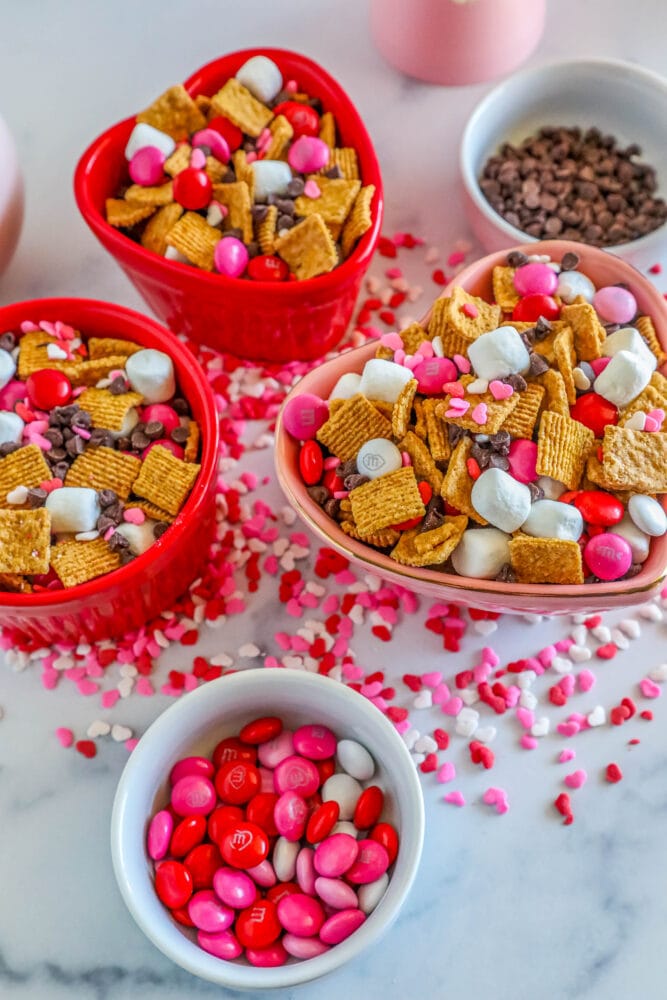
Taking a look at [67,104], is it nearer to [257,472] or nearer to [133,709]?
[257,472]

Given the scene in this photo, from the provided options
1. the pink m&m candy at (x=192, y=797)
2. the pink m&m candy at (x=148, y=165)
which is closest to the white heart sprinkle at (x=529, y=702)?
the pink m&m candy at (x=192, y=797)

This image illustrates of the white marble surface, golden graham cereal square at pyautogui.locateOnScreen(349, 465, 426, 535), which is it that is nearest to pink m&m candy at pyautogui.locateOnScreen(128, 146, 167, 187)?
the white marble surface

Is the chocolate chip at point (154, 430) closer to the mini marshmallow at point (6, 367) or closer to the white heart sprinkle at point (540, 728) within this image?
the mini marshmallow at point (6, 367)

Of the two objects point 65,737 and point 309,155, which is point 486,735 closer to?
point 65,737

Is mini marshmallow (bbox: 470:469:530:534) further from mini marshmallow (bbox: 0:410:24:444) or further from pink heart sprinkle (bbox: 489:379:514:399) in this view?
mini marshmallow (bbox: 0:410:24:444)

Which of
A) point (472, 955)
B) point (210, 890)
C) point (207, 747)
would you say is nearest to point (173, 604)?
point (207, 747)
